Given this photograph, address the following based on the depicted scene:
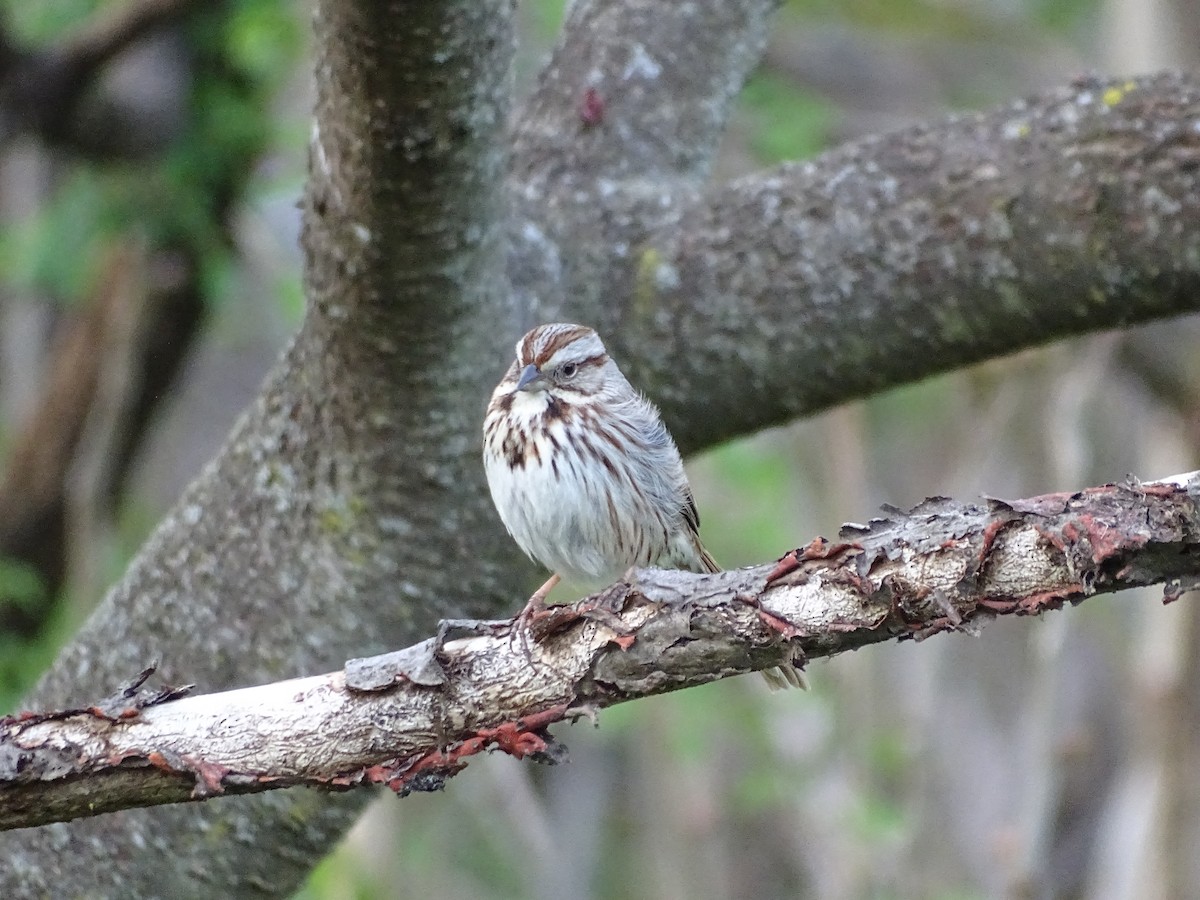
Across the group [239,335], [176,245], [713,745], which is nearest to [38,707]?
[176,245]

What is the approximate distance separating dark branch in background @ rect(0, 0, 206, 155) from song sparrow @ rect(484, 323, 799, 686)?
11.3 feet

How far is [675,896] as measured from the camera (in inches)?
339

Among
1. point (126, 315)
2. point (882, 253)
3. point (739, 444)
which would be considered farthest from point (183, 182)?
point (882, 253)

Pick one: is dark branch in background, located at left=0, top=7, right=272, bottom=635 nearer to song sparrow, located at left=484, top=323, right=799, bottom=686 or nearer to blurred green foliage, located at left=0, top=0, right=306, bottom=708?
blurred green foliage, located at left=0, top=0, right=306, bottom=708

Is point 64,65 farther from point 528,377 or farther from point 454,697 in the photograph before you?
point 454,697

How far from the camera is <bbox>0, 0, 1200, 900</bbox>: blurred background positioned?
6.31 m

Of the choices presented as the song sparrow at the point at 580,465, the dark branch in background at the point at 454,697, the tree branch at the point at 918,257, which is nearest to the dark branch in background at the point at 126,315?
the song sparrow at the point at 580,465

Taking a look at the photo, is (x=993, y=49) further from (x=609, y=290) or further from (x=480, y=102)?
(x=480, y=102)

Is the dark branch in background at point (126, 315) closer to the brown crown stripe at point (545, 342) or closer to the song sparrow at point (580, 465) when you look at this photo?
the song sparrow at point (580, 465)

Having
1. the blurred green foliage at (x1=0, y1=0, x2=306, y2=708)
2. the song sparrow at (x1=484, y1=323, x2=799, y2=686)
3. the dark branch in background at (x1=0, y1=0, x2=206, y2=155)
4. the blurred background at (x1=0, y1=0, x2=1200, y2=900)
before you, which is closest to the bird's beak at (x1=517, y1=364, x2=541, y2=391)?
the song sparrow at (x1=484, y1=323, x2=799, y2=686)

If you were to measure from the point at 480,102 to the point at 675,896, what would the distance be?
6.67 metres

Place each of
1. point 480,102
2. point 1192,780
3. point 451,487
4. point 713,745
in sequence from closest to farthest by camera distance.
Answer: point 480,102, point 451,487, point 1192,780, point 713,745

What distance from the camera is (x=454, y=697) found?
2.46 meters

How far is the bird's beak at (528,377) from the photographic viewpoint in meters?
3.52
